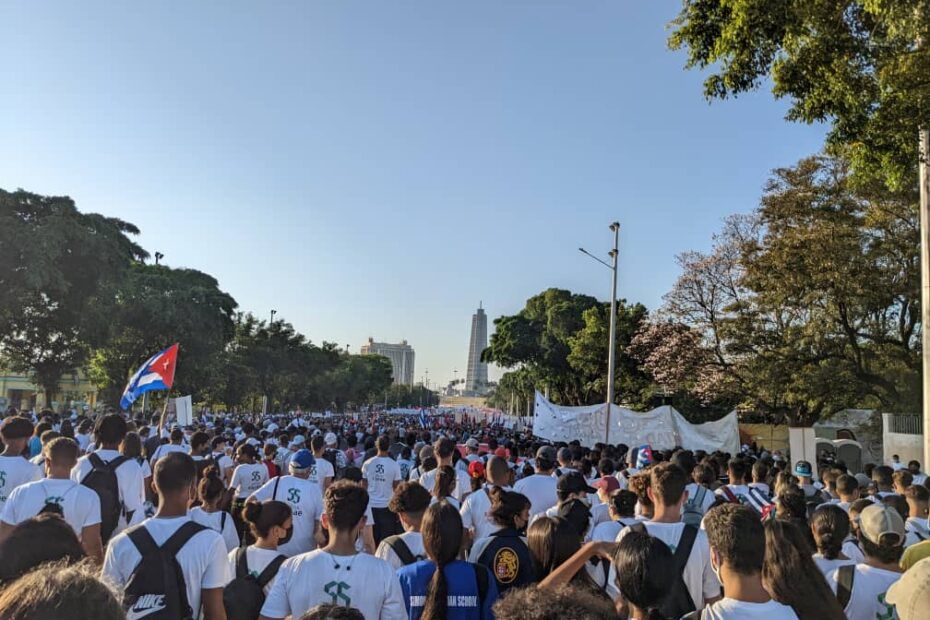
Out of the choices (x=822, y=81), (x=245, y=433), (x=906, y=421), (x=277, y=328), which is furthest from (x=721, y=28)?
(x=277, y=328)

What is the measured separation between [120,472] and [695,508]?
5.20 meters

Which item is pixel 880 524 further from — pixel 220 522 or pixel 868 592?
pixel 220 522

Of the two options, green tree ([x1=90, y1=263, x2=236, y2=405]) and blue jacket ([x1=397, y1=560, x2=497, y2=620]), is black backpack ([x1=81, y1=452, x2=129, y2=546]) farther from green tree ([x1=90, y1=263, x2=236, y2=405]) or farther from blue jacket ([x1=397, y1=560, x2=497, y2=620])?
green tree ([x1=90, y1=263, x2=236, y2=405])

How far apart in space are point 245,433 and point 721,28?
10719mm

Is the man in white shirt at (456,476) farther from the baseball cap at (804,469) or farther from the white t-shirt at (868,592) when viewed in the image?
the white t-shirt at (868,592)

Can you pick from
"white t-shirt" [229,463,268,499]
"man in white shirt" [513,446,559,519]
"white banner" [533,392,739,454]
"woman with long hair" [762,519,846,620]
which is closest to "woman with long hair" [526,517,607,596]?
"woman with long hair" [762,519,846,620]

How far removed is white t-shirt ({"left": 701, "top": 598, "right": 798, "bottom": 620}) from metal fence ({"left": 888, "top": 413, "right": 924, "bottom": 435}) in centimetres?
1927

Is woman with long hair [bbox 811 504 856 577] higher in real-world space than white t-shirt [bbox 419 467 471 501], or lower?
higher

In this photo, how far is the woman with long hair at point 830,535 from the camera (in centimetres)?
429

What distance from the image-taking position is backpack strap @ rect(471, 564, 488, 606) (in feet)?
11.3

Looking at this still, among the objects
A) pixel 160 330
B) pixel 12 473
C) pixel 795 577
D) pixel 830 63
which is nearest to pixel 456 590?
pixel 795 577

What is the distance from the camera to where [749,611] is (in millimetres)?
2752

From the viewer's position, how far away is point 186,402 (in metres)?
18.7

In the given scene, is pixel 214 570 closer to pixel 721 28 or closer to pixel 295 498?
pixel 295 498
